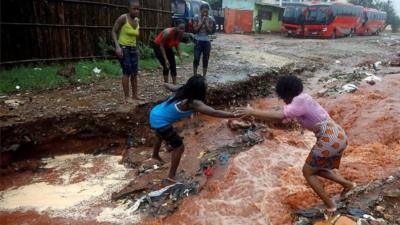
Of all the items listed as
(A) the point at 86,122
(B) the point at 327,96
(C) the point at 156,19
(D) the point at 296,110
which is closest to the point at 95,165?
(A) the point at 86,122

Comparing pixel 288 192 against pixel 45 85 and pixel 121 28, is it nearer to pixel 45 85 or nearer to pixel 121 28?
pixel 121 28

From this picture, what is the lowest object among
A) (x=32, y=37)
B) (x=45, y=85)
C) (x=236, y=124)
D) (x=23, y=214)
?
Result: (x=23, y=214)

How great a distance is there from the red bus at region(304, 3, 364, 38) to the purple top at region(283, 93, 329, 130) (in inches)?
1011

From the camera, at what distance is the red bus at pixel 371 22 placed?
110ft

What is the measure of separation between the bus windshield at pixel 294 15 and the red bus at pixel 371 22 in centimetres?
757

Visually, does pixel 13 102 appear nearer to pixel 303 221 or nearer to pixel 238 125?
pixel 238 125

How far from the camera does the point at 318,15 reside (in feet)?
90.6

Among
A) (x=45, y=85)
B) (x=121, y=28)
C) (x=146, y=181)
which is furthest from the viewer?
(x=45, y=85)

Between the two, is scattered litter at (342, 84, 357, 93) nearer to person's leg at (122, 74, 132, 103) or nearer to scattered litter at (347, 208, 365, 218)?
person's leg at (122, 74, 132, 103)

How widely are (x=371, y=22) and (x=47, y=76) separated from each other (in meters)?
33.5

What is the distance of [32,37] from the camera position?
8578 mm

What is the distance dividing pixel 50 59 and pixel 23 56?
0.64m

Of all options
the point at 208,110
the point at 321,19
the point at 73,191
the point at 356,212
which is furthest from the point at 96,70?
the point at 321,19

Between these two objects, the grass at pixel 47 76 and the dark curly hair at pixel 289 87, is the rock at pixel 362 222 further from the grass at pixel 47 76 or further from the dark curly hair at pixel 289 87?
the grass at pixel 47 76
